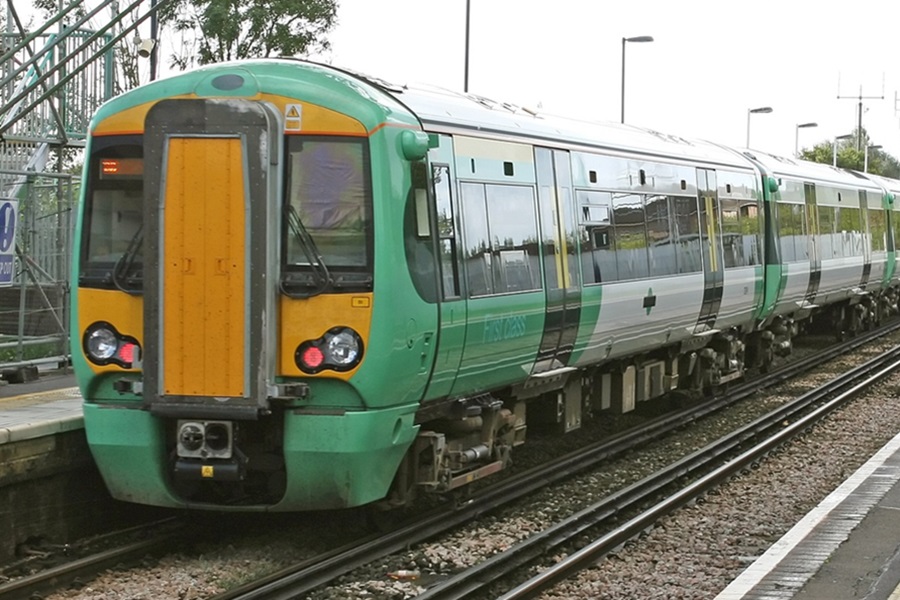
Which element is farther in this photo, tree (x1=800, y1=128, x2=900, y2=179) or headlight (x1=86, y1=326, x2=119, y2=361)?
tree (x1=800, y1=128, x2=900, y2=179)

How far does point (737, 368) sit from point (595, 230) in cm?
684

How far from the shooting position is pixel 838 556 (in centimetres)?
831

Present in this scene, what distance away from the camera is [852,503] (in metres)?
10.0

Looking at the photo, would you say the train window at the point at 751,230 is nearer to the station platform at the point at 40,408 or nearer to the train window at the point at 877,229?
the station platform at the point at 40,408

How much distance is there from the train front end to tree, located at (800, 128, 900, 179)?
76.8m

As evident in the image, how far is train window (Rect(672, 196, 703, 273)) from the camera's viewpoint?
14.4 meters

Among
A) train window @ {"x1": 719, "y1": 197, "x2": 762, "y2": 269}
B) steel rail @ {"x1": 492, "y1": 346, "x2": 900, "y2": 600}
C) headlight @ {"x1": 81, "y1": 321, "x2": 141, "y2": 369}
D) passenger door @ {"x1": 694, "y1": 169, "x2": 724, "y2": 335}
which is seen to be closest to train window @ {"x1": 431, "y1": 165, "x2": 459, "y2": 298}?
steel rail @ {"x1": 492, "y1": 346, "x2": 900, "y2": 600}

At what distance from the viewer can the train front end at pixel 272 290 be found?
8.33m

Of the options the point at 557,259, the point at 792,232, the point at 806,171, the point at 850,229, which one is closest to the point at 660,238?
the point at 557,259

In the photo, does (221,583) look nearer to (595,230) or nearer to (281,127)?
(281,127)

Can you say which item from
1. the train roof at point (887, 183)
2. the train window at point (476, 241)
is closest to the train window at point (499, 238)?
the train window at point (476, 241)

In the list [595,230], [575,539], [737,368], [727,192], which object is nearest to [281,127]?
[575,539]

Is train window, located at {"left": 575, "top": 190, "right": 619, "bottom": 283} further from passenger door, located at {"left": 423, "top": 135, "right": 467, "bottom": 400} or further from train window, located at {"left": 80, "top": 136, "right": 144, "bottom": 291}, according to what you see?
train window, located at {"left": 80, "top": 136, "right": 144, "bottom": 291}

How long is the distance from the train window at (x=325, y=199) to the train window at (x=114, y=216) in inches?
38.2
